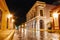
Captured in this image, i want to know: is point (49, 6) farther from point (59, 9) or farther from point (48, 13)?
point (59, 9)

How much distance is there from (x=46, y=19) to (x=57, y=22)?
5.05 m

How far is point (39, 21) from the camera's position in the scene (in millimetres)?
14945

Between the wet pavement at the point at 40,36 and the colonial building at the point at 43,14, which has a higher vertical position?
the colonial building at the point at 43,14

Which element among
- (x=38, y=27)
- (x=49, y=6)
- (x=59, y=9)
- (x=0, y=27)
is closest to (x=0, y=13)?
(x=0, y=27)

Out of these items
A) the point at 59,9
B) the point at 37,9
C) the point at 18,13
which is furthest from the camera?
the point at 18,13

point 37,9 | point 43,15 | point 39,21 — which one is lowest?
point 39,21

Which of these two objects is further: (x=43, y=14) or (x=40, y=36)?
(x=43, y=14)

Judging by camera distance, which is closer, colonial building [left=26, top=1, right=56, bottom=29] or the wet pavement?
the wet pavement

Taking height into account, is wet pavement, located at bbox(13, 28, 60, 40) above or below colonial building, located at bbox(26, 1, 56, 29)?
below

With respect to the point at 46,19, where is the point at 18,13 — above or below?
above

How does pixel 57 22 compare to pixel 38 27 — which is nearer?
pixel 57 22

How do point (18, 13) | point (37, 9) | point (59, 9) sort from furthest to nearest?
point (18, 13) → point (37, 9) → point (59, 9)

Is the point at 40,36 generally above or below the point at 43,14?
below

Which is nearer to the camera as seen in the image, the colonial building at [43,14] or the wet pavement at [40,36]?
the wet pavement at [40,36]
